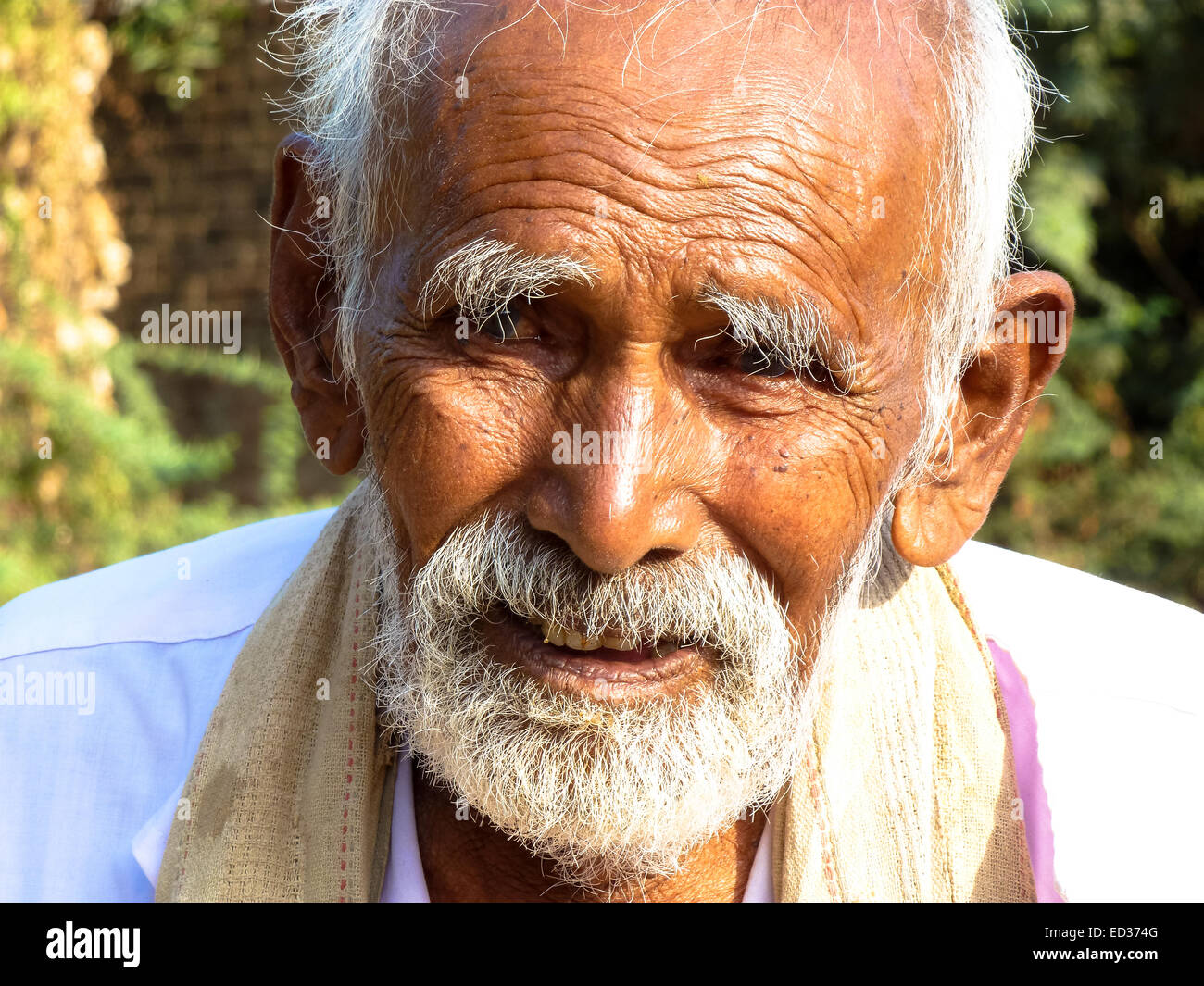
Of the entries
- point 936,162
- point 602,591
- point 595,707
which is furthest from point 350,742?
point 936,162

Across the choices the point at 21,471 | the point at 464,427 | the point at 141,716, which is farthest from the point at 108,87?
the point at 464,427

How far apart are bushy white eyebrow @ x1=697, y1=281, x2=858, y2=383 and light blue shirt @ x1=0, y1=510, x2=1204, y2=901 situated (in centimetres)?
78

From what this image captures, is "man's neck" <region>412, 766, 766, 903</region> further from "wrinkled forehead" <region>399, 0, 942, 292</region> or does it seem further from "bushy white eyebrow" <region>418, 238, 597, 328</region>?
"wrinkled forehead" <region>399, 0, 942, 292</region>

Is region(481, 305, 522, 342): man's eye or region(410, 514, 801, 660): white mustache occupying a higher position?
region(481, 305, 522, 342): man's eye

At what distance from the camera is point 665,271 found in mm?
1827

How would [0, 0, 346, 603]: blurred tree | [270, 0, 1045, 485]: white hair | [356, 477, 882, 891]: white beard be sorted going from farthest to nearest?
[0, 0, 346, 603]: blurred tree < [270, 0, 1045, 485]: white hair < [356, 477, 882, 891]: white beard

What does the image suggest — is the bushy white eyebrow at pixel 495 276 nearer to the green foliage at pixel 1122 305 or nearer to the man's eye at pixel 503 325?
the man's eye at pixel 503 325

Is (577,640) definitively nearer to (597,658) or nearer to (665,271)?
(597,658)

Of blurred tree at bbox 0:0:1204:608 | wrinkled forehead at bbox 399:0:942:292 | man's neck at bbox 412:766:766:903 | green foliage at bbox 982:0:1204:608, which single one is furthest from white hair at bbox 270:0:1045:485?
green foliage at bbox 982:0:1204:608

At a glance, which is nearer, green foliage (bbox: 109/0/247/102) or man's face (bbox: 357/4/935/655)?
man's face (bbox: 357/4/935/655)

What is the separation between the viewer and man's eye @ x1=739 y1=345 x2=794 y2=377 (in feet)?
6.32

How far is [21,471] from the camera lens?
543cm

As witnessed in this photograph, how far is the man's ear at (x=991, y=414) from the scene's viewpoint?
222 cm

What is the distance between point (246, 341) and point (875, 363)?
222 inches
